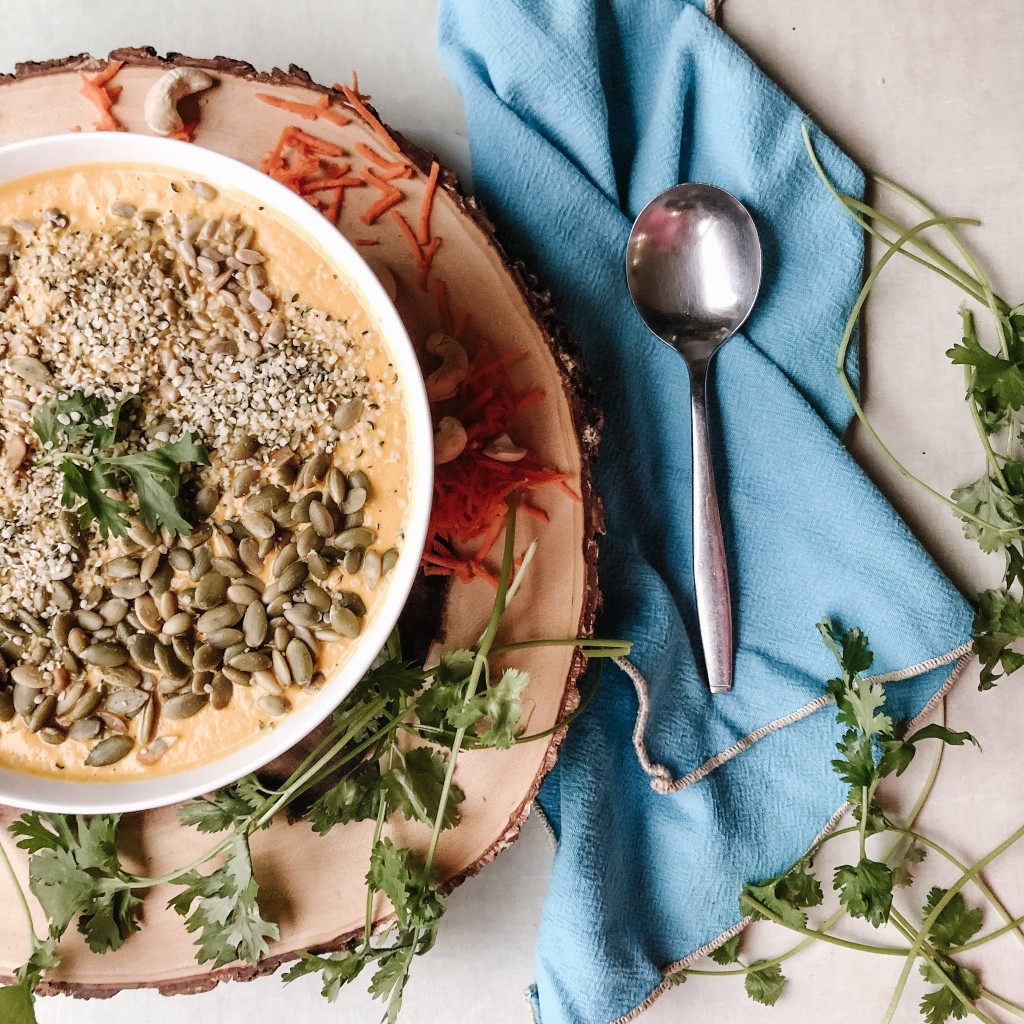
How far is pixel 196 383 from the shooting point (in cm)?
156

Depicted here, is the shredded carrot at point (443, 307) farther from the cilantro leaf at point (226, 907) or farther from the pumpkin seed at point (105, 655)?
the cilantro leaf at point (226, 907)

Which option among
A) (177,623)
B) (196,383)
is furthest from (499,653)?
(196,383)

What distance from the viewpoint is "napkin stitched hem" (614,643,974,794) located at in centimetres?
189

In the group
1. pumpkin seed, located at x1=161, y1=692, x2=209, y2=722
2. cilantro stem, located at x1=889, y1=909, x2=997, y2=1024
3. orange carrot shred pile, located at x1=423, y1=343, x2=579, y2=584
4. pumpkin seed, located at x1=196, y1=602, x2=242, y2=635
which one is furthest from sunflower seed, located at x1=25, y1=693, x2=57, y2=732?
cilantro stem, located at x1=889, y1=909, x2=997, y2=1024

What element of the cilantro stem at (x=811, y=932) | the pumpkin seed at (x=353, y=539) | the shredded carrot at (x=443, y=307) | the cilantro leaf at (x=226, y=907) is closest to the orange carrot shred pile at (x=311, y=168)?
the shredded carrot at (x=443, y=307)

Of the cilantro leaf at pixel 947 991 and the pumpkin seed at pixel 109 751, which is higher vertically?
the pumpkin seed at pixel 109 751

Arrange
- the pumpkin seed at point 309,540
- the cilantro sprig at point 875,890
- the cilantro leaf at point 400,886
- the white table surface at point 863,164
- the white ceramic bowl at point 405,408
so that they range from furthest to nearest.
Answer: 1. the white table surface at point 863,164
2. the cilantro sprig at point 875,890
3. the cilantro leaf at point 400,886
4. the pumpkin seed at point 309,540
5. the white ceramic bowl at point 405,408

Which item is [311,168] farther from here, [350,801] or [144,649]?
[350,801]

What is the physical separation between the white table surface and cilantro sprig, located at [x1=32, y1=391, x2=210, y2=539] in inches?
38.8

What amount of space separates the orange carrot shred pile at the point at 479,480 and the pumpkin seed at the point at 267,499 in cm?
26

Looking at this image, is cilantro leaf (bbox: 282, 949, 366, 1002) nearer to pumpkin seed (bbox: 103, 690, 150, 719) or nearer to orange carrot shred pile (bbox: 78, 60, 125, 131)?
pumpkin seed (bbox: 103, 690, 150, 719)

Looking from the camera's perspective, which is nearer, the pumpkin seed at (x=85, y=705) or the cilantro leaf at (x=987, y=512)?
the pumpkin seed at (x=85, y=705)

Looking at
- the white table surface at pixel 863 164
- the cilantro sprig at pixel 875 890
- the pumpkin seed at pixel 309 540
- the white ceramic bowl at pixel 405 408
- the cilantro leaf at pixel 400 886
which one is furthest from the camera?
the white table surface at pixel 863 164

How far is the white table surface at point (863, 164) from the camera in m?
1.99
